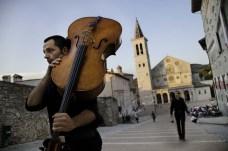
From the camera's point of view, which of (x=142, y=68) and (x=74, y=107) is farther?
(x=142, y=68)

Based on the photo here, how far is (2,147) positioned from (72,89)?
24.4 ft

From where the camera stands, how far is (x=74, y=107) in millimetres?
969

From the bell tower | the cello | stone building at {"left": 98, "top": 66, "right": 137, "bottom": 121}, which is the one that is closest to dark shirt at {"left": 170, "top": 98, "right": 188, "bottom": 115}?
the cello

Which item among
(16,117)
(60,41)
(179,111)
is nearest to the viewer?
(60,41)

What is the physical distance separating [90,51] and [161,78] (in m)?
42.8

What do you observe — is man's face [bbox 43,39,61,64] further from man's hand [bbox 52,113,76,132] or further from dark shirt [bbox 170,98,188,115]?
dark shirt [bbox 170,98,188,115]

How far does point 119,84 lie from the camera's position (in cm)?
2577

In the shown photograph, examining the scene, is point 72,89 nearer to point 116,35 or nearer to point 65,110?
point 65,110

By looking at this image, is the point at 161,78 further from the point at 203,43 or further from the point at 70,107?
the point at 70,107

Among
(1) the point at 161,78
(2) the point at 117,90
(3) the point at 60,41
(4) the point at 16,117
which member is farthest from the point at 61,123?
(1) the point at 161,78

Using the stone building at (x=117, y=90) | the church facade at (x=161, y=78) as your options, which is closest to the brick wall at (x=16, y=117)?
the stone building at (x=117, y=90)

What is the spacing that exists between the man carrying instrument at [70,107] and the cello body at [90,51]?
4 cm

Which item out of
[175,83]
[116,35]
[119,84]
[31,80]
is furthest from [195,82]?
[116,35]

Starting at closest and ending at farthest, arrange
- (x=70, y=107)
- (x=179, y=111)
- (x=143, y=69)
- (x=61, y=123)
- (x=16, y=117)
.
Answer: (x=61, y=123) < (x=70, y=107) < (x=179, y=111) < (x=16, y=117) < (x=143, y=69)
